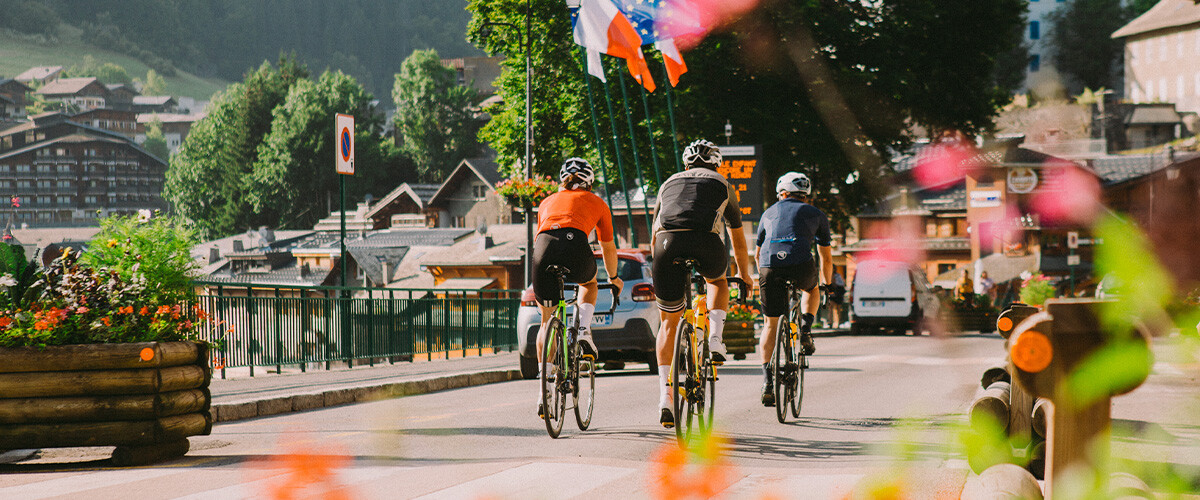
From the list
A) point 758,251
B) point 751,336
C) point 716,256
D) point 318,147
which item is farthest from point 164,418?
point 318,147

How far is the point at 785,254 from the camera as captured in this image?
8.45 metres

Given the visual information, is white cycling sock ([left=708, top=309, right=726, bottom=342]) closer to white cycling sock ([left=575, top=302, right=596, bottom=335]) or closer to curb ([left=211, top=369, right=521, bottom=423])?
white cycling sock ([left=575, top=302, right=596, bottom=335])

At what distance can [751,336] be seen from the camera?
1769 centimetres

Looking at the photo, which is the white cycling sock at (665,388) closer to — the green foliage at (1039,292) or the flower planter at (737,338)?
the green foliage at (1039,292)

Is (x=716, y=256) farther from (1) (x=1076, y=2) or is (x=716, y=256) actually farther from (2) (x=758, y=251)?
(1) (x=1076, y=2)

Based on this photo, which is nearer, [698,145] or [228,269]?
[698,145]

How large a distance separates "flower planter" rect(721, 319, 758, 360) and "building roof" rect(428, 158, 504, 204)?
64.6 m

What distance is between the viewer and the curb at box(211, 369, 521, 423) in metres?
9.61

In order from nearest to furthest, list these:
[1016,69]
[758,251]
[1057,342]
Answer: [1057,342]
[758,251]
[1016,69]

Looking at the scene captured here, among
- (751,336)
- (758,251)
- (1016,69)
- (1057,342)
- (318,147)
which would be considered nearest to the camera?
(1057,342)

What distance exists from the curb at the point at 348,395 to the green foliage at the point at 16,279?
2.85 metres

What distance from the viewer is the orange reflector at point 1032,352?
2.38m

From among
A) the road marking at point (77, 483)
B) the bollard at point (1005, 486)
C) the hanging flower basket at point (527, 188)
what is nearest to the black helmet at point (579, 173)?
the road marking at point (77, 483)

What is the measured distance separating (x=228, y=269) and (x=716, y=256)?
261 ft
